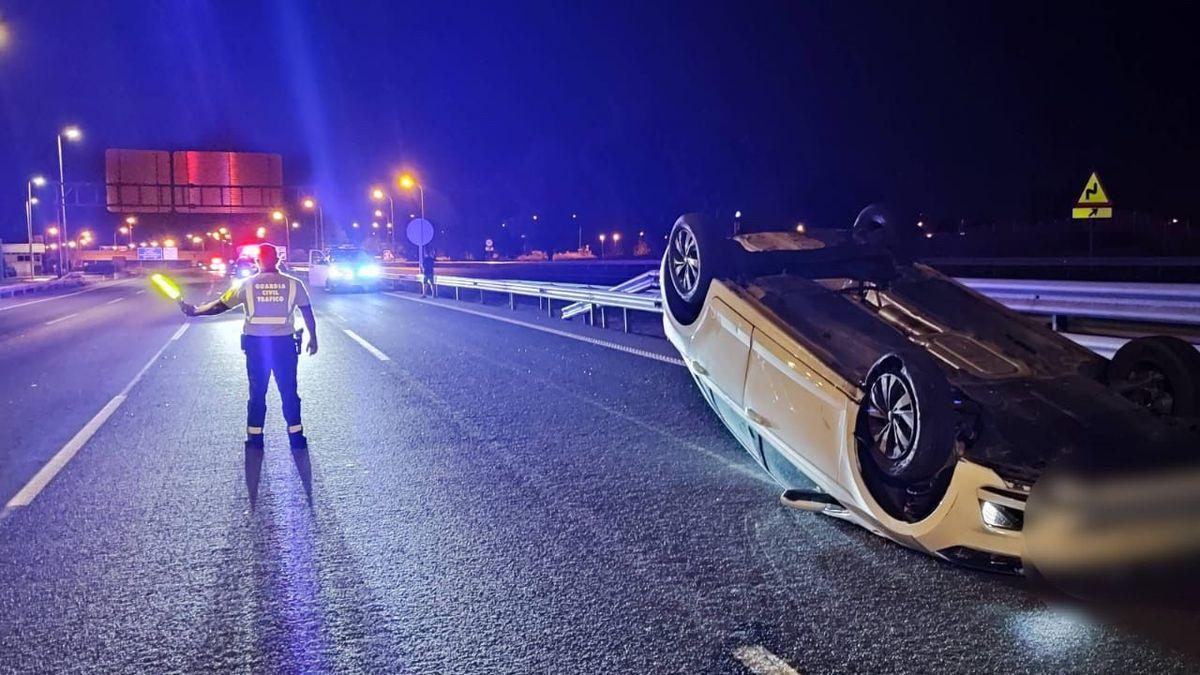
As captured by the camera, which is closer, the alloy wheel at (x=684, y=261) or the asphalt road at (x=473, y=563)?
the asphalt road at (x=473, y=563)

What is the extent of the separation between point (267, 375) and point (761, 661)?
5.65m

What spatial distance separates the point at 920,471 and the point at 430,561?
2.45m

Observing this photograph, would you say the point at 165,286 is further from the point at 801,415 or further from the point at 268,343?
the point at 801,415

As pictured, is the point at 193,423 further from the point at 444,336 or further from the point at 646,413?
the point at 444,336

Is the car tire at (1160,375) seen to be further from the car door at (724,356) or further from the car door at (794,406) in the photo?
the car door at (724,356)

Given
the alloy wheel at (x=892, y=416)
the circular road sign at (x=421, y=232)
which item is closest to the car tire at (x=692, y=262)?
the alloy wheel at (x=892, y=416)

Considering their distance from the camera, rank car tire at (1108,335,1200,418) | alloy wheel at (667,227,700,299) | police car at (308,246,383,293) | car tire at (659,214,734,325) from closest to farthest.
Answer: car tire at (1108,335,1200,418) < car tire at (659,214,734,325) < alloy wheel at (667,227,700,299) < police car at (308,246,383,293)

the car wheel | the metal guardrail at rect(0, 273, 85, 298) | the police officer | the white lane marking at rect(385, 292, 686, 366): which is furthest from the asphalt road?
the metal guardrail at rect(0, 273, 85, 298)

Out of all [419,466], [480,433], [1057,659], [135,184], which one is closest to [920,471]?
[1057,659]

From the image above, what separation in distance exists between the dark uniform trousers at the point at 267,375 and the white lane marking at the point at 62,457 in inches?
55.8

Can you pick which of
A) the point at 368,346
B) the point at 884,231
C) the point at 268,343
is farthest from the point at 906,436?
the point at 368,346

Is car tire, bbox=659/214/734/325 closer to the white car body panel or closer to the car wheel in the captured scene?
the white car body panel

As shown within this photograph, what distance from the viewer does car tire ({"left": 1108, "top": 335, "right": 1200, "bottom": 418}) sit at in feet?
16.2

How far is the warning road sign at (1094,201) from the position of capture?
13.8m
